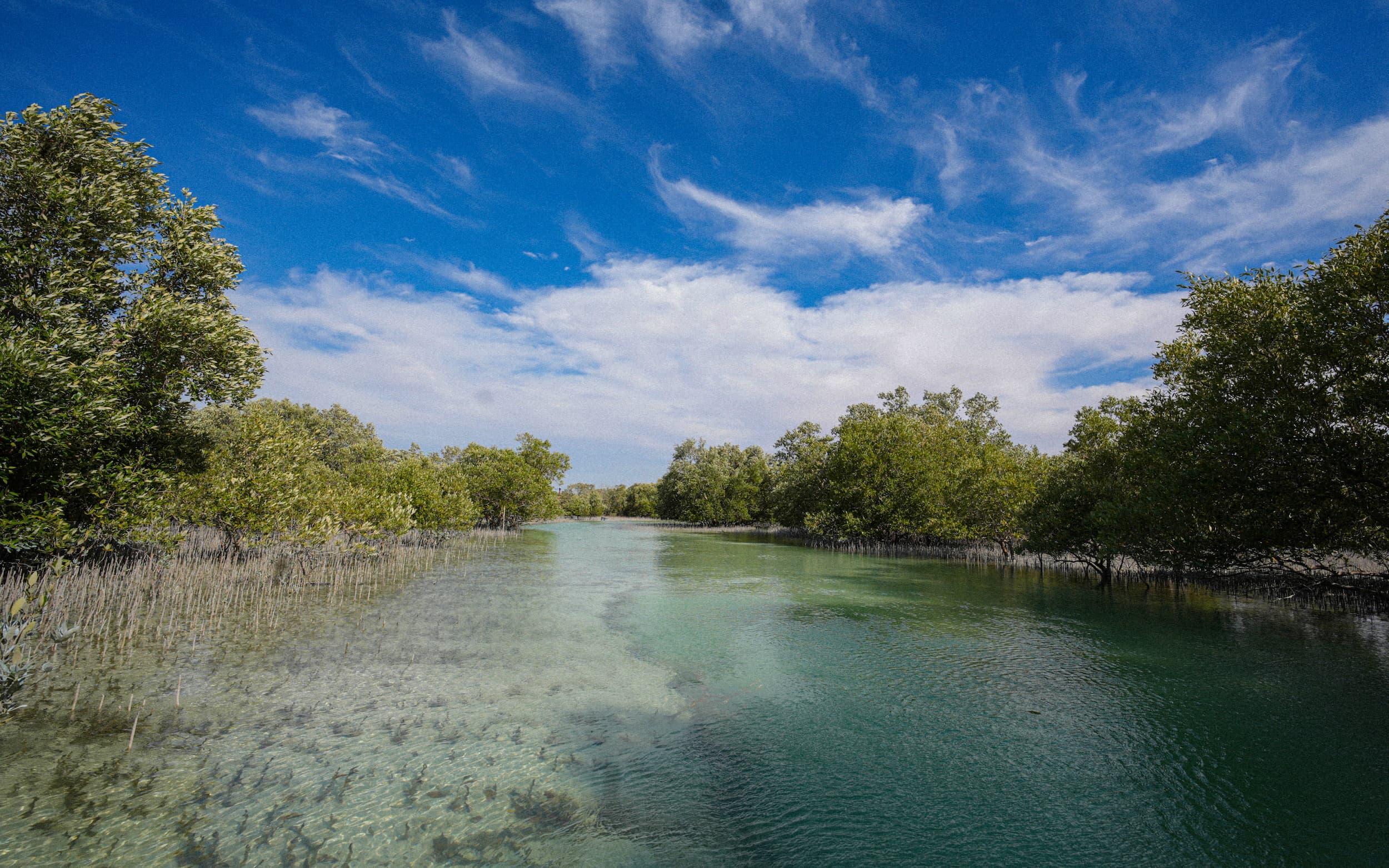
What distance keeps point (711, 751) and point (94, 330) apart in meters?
18.2

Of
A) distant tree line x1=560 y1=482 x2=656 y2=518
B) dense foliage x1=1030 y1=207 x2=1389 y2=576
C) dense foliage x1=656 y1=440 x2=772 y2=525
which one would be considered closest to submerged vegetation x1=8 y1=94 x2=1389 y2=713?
dense foliage x1=1030 y1=207 x2=1389 y2=576

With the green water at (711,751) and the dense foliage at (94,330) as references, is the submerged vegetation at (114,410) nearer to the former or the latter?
the dense foliage at (94,330)

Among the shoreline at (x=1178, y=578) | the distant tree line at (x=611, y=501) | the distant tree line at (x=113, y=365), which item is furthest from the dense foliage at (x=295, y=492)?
the distant tree line at (x=611, y=501)

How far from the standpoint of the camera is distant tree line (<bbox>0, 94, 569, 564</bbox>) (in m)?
13.0

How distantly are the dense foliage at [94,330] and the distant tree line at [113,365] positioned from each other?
0.04 meters

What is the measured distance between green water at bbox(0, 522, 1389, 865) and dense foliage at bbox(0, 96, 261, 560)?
6162 mm

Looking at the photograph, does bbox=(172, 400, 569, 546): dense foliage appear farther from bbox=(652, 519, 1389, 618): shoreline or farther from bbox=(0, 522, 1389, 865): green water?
bbox=(652, 519, 1389, 618): shoreline

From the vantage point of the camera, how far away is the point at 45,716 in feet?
28.2

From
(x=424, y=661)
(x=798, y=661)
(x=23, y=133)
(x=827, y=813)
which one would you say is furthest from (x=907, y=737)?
(x=23, y=133)

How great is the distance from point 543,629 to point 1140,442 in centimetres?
2520

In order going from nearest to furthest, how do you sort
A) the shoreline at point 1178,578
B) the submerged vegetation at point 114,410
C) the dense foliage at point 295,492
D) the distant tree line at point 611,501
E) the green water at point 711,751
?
the green water at point 711,751 → the submerged vegetation at point 114,410 → the shoreline at point 1178,578 → the dense foliage at point 295,492 → the distant tree line at point 611,501

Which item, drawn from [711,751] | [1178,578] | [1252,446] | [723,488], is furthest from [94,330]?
[723,488]

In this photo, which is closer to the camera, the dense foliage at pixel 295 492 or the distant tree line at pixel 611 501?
the dense foliage at pixel 295 492

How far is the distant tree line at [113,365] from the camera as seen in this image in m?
13.0
